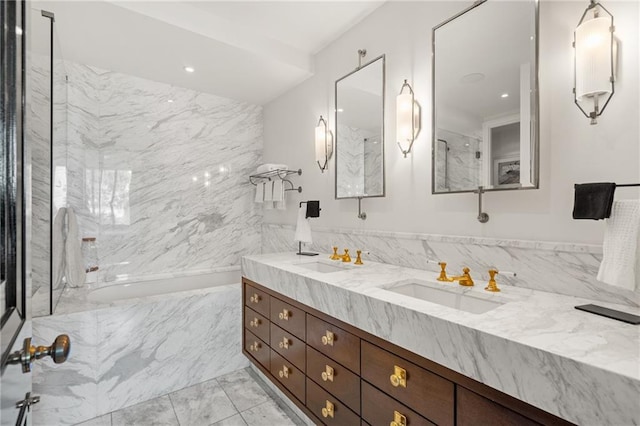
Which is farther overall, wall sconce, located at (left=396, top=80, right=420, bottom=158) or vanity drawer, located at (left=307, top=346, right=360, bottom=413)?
wall sconce, located at (left=396, top=80, right=420, bottom=158)

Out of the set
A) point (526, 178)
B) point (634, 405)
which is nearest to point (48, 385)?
point (634, 405)

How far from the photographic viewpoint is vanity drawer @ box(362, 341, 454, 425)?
3.54 feet

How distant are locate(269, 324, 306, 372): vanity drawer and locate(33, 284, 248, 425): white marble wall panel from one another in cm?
67

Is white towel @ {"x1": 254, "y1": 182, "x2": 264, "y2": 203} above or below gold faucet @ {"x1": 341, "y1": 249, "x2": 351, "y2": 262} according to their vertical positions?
above

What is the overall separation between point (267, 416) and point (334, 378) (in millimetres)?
847

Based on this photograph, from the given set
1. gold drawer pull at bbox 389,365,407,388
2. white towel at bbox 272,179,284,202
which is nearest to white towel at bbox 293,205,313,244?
white towel at bbox 272,179,284,202

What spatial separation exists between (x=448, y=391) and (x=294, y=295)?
1.01 metres

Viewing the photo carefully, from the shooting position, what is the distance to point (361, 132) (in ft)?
7.58

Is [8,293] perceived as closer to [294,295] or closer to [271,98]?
[294,295]

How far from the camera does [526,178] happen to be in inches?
55.7

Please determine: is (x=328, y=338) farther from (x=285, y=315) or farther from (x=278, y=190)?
(x=278, y=190)

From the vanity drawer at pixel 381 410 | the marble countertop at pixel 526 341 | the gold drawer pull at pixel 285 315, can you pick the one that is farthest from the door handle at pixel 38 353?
the gold drawer pull at pixel 285 315

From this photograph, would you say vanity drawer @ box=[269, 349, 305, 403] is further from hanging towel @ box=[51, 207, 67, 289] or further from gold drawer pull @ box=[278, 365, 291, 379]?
hanging towel @ box=[51, 207, 67, 289]

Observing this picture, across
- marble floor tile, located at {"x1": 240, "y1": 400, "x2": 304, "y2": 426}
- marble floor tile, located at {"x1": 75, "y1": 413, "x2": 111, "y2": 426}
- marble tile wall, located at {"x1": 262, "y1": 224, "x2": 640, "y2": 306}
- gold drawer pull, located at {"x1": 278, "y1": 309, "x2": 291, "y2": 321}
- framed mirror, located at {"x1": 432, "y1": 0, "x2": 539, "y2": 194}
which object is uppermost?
framed mirror, located at {"x1": 432, "y1": 0, "x2": 539, "y2": 194}
